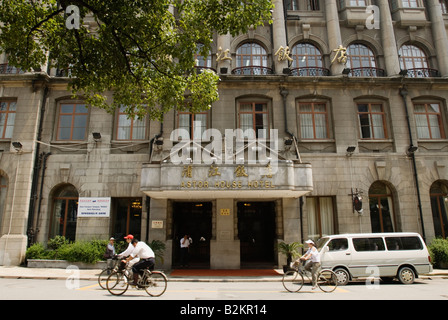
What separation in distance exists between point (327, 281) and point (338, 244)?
104 inches

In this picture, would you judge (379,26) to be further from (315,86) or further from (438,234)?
(438,234)

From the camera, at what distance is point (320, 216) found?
1866cm

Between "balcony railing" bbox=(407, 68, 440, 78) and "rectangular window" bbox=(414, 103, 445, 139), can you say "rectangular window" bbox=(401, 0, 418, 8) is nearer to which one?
"balcony railing" bbox=(407, 68, 440, 78)

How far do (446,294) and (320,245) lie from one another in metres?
4.94

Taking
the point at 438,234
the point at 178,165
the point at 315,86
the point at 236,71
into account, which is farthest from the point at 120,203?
the point at 438,234

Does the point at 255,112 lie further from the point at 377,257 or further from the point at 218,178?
the point at 377,257

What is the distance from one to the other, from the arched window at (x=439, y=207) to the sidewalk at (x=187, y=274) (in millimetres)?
3674

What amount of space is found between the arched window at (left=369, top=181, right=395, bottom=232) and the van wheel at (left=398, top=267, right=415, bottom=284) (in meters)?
5.47

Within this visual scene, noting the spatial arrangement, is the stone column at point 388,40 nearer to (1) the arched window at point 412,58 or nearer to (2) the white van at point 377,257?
(1) the arched window at point 412,58

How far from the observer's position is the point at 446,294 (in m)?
10.2

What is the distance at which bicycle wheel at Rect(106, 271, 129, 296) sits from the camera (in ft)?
32.1

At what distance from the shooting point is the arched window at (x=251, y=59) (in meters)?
20.4

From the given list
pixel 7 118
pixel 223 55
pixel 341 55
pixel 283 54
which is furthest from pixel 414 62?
pixel 7 118

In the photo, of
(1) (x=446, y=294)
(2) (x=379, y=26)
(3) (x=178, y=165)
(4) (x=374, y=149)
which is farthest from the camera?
(2) (x=379, y=26)
